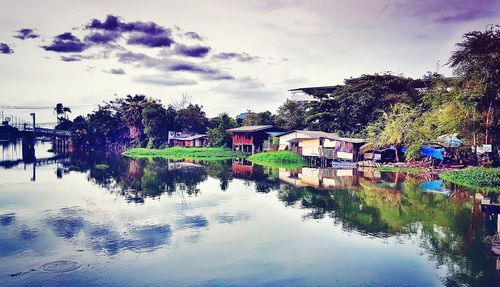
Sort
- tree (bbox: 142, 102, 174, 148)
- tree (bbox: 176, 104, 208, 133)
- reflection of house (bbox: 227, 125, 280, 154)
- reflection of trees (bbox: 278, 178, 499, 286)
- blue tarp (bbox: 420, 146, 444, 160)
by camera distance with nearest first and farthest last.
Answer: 1. reflection of trees (bbox: 278, 178, 499, 286)
2. blue tarp (bbox: 420, 146, 444, 160)
3. reflection of house (bbox: 227, 125, 280, 154)
4. tree (bbox: 142, 102, 174, 148)
5. tree (bbox: 176, 104, 208, 133)

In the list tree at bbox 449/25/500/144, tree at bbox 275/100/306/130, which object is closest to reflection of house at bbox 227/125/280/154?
tree at bbox 275/100/306/130

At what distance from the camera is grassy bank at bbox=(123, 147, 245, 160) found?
56.8 meters

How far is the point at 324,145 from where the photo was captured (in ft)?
145

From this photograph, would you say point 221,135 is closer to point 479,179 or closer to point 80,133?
point 80,133

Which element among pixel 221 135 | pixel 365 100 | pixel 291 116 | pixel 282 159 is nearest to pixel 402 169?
pixel 365 100

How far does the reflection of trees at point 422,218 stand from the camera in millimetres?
11662

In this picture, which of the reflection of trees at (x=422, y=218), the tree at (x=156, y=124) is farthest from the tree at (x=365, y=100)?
the tree at (x=156, y=124)

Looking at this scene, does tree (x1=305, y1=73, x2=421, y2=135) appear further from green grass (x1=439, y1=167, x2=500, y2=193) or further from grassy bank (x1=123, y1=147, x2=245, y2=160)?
green grass (x1=439, y1=167, x2=500, y2=193)

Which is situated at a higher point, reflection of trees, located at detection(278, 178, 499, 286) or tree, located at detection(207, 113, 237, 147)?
tree, located at detection(207, 113, 237, 147)

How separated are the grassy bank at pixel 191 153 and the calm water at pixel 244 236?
1181 inches

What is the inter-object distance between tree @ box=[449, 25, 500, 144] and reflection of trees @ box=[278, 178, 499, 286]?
8.64m

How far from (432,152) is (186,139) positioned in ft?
139

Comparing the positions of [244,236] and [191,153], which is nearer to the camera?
[244,236]

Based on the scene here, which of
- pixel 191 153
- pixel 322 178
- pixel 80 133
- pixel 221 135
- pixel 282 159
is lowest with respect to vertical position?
pixel 322 178
